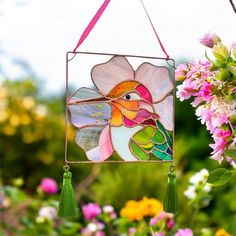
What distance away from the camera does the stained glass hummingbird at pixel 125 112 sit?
130cm

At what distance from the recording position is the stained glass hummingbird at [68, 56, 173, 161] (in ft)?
4.25

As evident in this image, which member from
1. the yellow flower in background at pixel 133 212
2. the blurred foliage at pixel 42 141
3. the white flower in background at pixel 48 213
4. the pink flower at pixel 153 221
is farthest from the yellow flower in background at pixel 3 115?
the pink flower at pixel 153 221

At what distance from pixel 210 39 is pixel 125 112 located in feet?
0.88

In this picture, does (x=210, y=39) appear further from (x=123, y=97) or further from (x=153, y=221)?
(x=153, y=221)

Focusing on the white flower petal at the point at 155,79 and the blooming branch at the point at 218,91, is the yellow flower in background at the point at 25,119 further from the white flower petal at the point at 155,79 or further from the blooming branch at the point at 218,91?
the blooming branch at the point at 218,91

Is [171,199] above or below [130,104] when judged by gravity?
below

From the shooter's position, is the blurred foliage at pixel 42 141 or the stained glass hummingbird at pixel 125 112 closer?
the stained glass hummingbird at pixel 125 112

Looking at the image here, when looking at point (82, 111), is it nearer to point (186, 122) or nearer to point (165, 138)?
point (165, 138)

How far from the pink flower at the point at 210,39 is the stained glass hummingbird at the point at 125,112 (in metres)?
0.14

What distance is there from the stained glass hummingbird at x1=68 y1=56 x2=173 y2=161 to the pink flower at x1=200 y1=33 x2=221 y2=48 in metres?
0.14

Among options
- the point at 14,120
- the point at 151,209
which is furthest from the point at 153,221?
the point at 14,120

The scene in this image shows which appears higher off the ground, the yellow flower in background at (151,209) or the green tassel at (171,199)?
the green tassel at (171,199)

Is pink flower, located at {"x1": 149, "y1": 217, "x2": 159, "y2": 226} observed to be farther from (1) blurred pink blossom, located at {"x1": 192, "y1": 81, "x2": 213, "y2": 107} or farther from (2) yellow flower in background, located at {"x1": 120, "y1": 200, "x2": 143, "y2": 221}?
(1) blurred pink blossom, located at {"x1": 192, "y1": 81, "x2": 213, "y2": 107}

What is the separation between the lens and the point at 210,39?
1238 mm
